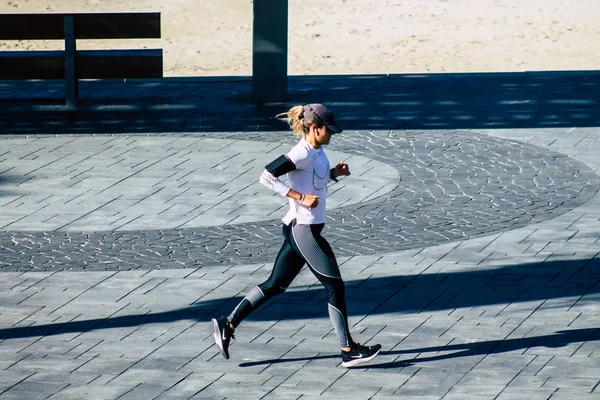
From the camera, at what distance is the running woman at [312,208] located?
25.3 feet

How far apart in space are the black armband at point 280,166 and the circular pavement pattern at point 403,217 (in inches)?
105

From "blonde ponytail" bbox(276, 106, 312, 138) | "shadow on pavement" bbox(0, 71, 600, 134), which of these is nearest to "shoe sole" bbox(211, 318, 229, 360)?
"blonde ponytail" bbox(276, 106, 312, 138)

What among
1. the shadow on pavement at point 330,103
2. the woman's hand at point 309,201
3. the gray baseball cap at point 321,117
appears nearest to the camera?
the woman's hand at point 309,201

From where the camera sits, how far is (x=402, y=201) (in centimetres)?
1229

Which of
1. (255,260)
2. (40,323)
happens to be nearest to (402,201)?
(255,260)

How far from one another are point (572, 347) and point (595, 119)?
28.2 ft

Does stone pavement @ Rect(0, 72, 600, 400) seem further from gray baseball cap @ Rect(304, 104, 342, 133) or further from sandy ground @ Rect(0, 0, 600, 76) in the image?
sandy ground @ Rect(0, 0, 600, 76)

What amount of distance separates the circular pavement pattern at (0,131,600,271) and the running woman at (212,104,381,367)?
8.11 ft

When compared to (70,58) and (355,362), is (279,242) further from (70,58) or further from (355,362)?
(70,58)

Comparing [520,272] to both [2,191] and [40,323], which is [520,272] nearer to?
[40,323]

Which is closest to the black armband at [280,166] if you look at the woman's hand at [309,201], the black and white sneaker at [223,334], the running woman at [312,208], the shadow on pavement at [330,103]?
the running woman at [312,208]

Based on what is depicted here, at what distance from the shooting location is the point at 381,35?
31.0 m

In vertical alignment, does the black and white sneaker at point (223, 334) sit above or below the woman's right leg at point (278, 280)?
below

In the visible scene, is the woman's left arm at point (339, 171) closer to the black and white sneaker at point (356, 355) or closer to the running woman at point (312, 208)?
the running woman at point (312, 208)
